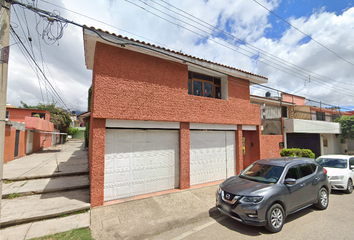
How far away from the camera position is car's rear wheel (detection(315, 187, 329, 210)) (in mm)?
5098

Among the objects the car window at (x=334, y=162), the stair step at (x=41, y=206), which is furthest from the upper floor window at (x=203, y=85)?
the stair step at (x=41, y=206)

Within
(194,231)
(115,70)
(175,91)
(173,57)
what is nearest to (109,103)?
(115,70)

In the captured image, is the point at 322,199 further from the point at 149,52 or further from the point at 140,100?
the point at 149,52

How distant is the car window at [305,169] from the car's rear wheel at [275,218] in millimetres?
1582

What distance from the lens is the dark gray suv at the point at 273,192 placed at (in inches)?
153

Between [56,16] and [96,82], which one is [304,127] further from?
[56,16]

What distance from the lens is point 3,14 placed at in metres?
3.34

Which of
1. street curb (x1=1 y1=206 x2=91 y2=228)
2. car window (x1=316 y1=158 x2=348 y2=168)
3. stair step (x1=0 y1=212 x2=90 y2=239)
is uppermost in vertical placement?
car window (x1=316 y1=158 x2=348 y2=168)

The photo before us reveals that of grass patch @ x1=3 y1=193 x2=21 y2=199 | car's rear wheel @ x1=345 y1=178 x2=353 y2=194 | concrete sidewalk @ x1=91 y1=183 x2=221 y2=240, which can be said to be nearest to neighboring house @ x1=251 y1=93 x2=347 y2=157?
car's rear wheel @ x1=345 y1=178 x2=353 y2=194

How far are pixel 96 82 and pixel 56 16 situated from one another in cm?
194

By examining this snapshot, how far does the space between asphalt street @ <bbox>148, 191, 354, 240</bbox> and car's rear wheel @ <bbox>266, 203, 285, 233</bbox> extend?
120mm

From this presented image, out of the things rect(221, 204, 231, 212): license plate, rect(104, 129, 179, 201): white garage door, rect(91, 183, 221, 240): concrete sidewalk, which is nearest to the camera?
rect(91, 183, 221, 240): concrete sidewalk

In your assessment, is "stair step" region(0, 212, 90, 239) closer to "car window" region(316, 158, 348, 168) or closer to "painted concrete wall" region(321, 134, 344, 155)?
"car window" region(316, 158, 348, 168)

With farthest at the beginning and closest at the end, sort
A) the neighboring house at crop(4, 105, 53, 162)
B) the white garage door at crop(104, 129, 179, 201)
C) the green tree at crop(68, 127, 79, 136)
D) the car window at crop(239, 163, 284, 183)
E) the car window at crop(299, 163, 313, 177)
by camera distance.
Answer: the green tree at crop(68, 127, 79, 136) → the neighboring house at crop(4, 105, 53, 162) → the white garage door at crop(104, 129, 179, 201) → the car window at crop(299, 163, 313, 177) → the car window at crop(239, 163, 284, 183)
